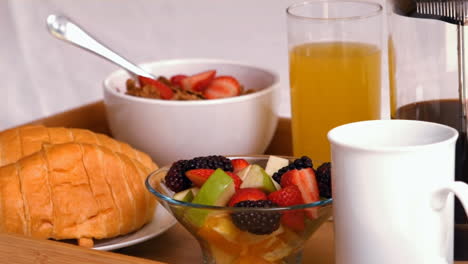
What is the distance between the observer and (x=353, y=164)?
28.9 inches

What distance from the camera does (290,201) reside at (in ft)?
2.77

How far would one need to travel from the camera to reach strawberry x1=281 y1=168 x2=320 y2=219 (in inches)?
34.1

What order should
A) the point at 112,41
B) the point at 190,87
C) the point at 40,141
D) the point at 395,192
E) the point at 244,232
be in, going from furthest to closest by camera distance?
the point at 112,41 < the point at 190,87 < the point at 40,141 < the point at 244,232 < the point at 395,192

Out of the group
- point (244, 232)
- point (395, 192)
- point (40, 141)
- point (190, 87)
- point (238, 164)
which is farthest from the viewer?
point (190, 87)

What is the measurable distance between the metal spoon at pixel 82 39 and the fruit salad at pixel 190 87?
2cm

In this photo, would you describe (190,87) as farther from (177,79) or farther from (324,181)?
(324,181)

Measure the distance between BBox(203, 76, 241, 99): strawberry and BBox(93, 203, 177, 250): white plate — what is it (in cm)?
27

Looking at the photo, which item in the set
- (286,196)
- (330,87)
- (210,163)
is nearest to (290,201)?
(286,196)

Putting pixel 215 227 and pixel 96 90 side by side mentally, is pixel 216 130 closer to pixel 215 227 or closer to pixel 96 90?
pixel 215 227

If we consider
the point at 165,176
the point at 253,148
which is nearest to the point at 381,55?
the point at 253,148

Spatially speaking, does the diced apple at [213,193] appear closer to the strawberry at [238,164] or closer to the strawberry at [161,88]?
the strawberry at [238,164]

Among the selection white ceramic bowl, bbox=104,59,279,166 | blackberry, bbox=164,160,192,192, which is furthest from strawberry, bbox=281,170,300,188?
white ceramic bowl, bbox=104,59,279,166

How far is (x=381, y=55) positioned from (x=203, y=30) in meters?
1.30

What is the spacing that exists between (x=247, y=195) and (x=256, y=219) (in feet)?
0.11
